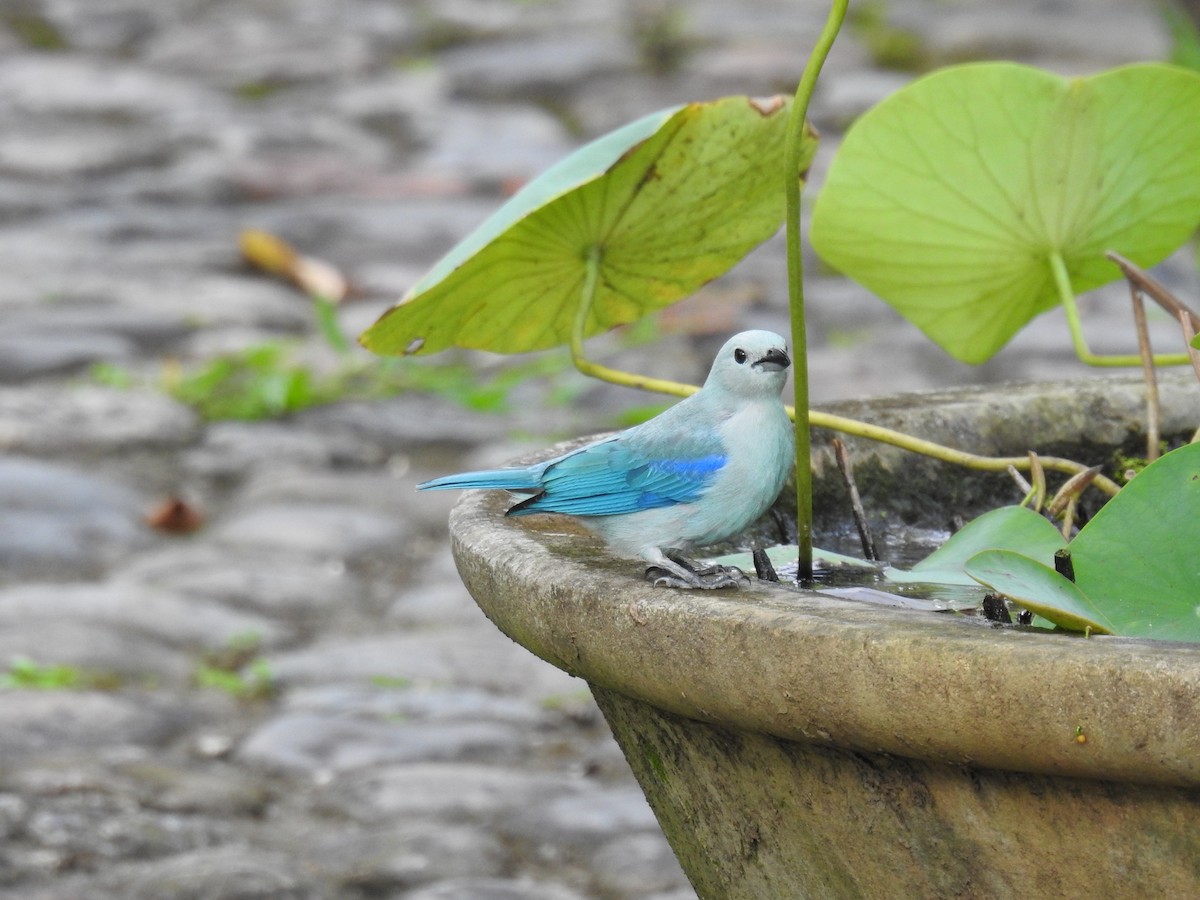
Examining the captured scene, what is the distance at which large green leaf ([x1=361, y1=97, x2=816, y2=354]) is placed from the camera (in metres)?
1.42

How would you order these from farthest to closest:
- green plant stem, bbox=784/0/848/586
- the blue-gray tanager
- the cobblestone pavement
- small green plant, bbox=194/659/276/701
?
small green plant, bbox=194/659/276/701, the cobblestone pavement, the blue-gray tanager, green plant stem, bbox=784/0/848/586

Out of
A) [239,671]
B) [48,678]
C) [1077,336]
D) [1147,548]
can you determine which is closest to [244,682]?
[239,671]

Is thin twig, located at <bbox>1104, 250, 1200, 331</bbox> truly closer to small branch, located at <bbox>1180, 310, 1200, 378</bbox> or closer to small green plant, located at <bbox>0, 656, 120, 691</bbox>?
small branch, located at <bbox>1180, 310, 1200, 378</bbox>

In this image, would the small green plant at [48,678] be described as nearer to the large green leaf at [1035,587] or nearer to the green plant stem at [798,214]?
the green plant stem at [798,214]

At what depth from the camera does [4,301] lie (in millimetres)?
4637

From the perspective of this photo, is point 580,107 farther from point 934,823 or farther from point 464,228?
point 934,823

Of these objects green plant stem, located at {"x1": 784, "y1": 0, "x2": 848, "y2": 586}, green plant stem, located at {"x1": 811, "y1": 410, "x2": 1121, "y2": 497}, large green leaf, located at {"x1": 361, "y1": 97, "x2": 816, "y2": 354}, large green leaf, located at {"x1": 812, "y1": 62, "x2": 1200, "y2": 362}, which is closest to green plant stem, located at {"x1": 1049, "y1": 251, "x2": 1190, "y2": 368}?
large green leaf, located at {"x1": 812, "y1": 62, "x2": 1200, "y2": 362}

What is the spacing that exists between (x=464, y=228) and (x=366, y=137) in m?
1.40

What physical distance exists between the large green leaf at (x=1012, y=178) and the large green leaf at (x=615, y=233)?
0.08 metres

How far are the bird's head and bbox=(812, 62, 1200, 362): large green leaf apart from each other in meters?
0.27

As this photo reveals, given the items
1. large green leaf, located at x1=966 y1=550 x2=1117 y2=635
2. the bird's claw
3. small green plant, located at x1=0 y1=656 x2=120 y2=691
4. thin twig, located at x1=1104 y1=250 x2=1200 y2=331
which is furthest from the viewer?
small green plant, located at x1=0 y1=656 x2=120 y2=691

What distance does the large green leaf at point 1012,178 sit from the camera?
4.84 ft

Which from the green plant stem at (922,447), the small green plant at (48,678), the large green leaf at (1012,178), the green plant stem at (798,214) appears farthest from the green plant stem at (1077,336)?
the small green plant at (48,678)

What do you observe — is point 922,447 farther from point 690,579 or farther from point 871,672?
point 871,672
